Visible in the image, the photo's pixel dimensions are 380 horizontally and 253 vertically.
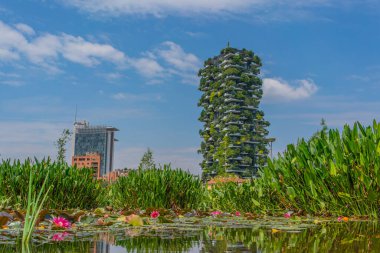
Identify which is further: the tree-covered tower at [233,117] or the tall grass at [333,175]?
the tree-covered tower at [233,117]

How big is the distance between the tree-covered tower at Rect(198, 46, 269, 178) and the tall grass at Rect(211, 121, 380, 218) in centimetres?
5314

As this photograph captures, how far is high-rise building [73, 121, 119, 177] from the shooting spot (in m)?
113

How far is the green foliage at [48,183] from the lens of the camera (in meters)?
6.55

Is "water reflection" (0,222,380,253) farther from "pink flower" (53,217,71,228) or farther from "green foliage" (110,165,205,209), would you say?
"green foliage" (110,165,205,209)

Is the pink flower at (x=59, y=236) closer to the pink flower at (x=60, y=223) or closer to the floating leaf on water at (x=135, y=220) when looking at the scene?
the pink flower at (x=60, y=223)

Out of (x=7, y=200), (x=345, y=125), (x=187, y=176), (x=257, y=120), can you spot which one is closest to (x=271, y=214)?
(x=345, y=125)

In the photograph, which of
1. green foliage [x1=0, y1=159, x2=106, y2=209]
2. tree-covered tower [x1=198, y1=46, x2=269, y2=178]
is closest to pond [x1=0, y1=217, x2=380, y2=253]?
green foliage [x1=0, y1=159, x2=106, y2=209]

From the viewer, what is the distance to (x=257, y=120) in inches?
2500

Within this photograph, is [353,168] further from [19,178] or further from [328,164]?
[19,178]

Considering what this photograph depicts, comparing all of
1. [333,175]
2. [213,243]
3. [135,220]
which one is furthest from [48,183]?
[213,243]

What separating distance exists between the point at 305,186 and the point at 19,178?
14.5 feet

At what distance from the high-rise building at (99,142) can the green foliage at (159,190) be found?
106546mm

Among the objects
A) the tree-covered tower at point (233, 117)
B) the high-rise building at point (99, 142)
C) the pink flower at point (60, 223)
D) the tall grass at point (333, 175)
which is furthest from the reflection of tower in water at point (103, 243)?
the high-rise building at point (99, 142)

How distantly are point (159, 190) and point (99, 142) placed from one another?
10917cm
